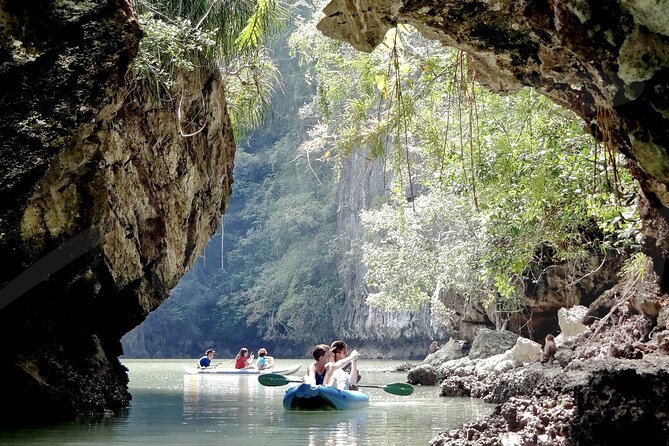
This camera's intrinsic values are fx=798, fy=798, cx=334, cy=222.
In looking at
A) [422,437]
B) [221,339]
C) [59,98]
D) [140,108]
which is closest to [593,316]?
[422,437]

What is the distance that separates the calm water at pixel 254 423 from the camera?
772 centimetres

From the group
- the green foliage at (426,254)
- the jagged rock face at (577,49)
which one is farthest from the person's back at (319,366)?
the jagged rock face at (577,49)

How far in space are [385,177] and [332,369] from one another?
3.85m

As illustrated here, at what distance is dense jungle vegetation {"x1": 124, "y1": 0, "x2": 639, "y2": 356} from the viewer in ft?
28.0

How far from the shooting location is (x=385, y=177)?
46.3 ft

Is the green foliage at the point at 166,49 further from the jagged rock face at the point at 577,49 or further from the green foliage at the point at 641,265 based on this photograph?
the green foliage at the point at 641,265

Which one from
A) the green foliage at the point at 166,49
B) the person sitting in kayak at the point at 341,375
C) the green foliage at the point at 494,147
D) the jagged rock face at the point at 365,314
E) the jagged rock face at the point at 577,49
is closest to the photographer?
the jagged rock face at the point at 577,49

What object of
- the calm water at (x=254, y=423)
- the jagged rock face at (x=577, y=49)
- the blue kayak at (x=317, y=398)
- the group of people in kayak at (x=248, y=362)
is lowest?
the calm water at (x=254, y=423)

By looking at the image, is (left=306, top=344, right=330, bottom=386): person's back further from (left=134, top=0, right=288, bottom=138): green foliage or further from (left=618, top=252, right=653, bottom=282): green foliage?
(left=618, top=252, right=653, bottom=282): green foliage

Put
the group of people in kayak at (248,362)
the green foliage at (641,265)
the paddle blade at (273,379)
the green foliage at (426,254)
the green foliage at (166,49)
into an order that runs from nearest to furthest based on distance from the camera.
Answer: the green foliage at (641,265) < the green foliage at (166,49) < the paddle blade at (273,379) < the green foliage at (426,254) < the group of people in kayak at (248,362)

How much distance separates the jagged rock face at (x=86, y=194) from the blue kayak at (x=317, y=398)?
2.45 m

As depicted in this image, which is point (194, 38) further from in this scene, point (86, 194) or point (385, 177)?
point (385, 177)

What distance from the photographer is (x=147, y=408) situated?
37.6 ft

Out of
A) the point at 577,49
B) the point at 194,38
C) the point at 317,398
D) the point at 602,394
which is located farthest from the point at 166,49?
the point at 602,394
